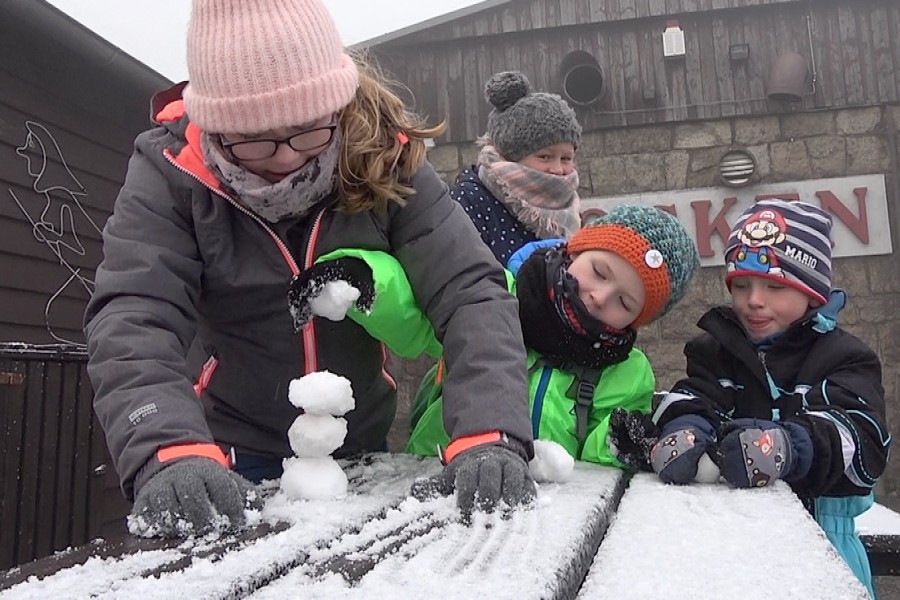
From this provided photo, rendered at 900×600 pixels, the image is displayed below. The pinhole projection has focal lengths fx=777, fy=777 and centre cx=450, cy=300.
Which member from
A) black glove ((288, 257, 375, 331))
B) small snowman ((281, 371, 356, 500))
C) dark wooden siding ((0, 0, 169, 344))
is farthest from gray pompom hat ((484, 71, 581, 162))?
dark wooden siding ((0, 0, 169, 344))

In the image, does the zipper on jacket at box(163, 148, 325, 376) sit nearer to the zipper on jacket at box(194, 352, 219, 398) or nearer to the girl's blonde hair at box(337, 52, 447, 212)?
the girl's blonde hair at box(337, 52, 447, 212)

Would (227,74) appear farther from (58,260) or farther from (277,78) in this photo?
(58,260)

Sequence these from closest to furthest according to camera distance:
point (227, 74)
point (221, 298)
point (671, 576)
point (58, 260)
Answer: point (671, 576), point (227, 74), point (221, 298), point (58, 260)

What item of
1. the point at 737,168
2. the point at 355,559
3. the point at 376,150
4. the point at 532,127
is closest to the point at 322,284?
the point at 376,150

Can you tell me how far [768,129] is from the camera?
652 centimetres

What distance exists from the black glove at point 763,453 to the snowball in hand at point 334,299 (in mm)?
735

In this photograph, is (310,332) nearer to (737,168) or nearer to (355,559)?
(355,559)

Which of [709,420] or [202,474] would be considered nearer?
[202,474]

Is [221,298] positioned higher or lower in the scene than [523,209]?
lower

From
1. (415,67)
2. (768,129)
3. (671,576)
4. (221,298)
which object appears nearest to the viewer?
(671,576)

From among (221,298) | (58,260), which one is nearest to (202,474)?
(221,298)

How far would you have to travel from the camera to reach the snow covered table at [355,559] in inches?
27.9

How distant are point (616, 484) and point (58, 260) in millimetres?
4009

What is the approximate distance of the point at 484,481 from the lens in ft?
3.48
